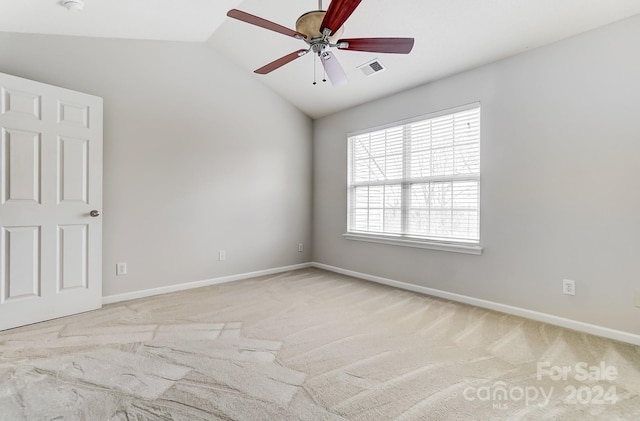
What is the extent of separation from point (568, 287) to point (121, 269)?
432 centimetres

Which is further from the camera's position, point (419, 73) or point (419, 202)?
point (419, 202)

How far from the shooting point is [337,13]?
164 cm

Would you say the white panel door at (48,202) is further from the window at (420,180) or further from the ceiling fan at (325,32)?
the window at (420,180)

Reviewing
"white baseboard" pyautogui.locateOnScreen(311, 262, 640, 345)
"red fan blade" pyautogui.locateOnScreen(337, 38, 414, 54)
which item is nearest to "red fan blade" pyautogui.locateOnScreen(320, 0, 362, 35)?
"red fan blade" pyautogui.locateOnScreen(337, 38, 414, 54)

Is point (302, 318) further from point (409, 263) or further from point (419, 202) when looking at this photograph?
point (419, 202)

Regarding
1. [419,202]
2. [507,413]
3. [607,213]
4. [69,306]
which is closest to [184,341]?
[69,306]

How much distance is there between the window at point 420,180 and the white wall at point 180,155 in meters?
1.17

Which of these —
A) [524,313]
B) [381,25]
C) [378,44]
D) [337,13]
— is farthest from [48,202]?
[524,313]

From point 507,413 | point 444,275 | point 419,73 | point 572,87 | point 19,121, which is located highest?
point 419,73

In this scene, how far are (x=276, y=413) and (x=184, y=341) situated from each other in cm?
113

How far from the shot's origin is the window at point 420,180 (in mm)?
3242

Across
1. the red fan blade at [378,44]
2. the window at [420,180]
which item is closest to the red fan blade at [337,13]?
the red fan blade at [378,44]

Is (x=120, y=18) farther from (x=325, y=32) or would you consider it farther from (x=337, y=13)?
(x=337, y=13)

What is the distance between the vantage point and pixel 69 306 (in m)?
2.79
